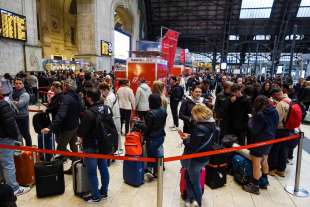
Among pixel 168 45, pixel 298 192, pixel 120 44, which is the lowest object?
pixel 298 192

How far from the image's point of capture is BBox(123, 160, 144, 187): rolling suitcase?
3.73 m

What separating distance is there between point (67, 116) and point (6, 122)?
945 millimetres

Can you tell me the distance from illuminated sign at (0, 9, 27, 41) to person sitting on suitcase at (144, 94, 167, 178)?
9588mm

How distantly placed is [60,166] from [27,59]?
10.2 metres

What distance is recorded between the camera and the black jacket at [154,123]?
3461 mm

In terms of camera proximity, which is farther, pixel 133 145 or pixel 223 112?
pixel 223 112

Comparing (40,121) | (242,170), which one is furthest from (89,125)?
(242,170)

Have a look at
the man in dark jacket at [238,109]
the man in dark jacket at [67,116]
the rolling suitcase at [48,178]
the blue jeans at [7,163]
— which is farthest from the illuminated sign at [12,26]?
the man in dark jacket at [238,109]

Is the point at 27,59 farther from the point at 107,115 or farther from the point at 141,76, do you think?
the point at 107,115

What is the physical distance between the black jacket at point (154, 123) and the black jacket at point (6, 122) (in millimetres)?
1726

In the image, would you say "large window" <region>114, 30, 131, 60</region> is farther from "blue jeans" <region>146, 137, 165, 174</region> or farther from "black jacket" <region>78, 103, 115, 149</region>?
"black jacket" <region>78, 103, 115, 149</region>

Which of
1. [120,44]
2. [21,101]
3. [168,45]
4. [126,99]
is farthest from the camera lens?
[120,44]

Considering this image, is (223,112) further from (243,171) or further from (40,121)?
(40,121)

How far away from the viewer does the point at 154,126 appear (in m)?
3.52
